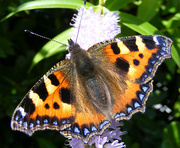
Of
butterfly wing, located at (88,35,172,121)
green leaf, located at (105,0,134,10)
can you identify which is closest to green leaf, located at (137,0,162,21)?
green leaf, located at (105,0,134,10)

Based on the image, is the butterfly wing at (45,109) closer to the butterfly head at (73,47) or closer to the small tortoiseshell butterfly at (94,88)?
the small tortoiseshell butterfly at (94,88)

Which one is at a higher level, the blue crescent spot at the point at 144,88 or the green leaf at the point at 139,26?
the green leaf at the point at 139,26

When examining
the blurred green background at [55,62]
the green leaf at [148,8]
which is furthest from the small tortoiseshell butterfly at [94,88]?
the green leaf at [148,8]

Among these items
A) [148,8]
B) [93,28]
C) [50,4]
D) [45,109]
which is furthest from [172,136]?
[50,4]

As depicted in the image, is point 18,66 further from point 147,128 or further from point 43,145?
point 147,128

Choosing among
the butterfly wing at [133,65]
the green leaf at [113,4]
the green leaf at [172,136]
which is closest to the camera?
the butterfly wing at [133,65]

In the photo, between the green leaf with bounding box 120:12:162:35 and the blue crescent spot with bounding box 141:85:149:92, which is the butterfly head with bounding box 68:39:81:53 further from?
the blue crescent spot with bounding box 141:85:149:92

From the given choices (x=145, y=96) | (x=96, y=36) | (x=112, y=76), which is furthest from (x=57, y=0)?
(x=145, y=96)

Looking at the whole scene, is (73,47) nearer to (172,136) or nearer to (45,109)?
(45,109)

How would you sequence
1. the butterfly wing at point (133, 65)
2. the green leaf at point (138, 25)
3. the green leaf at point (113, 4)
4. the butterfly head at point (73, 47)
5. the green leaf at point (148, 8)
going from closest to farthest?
the butterfly wing at point (133, 65), the butterfly head at point (73, 47), the green leaf at point (138, 25), the green leaf at point (113, 4), the green leaf at point (148, 8)
